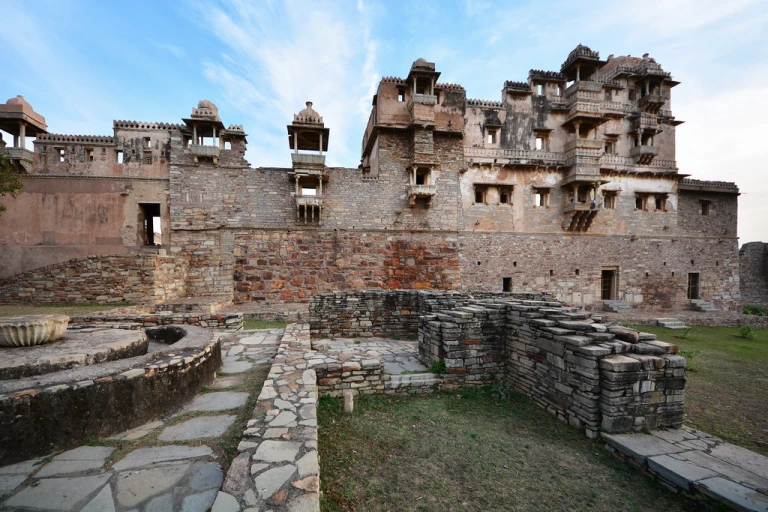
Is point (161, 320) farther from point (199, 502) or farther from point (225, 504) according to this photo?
point (225, 504)

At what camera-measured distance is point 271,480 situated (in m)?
2.29

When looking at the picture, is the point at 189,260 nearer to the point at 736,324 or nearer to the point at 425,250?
the point at 425,250

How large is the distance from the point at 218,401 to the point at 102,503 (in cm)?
167

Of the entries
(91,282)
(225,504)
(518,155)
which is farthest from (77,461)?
(518,155)

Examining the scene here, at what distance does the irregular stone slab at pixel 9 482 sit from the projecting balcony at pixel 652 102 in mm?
26126

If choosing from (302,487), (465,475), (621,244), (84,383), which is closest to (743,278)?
(621,244)

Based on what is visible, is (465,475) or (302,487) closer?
(302,487)

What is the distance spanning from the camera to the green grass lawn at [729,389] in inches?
163

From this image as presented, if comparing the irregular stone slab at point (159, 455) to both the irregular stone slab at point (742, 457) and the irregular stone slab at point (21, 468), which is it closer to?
the irregular stone slab at point (21, 468)

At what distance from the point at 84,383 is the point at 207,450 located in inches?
54.6

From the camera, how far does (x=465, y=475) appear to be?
10.2ft

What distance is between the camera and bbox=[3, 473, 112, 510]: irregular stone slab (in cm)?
227

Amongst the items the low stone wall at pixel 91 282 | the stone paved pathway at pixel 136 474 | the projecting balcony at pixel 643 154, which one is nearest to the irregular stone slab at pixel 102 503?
the stone paved pathway at pixel 136 474

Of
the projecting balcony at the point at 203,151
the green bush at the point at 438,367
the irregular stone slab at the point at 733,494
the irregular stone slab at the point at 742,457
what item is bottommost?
the irregular stone slab at the point at 742,457
